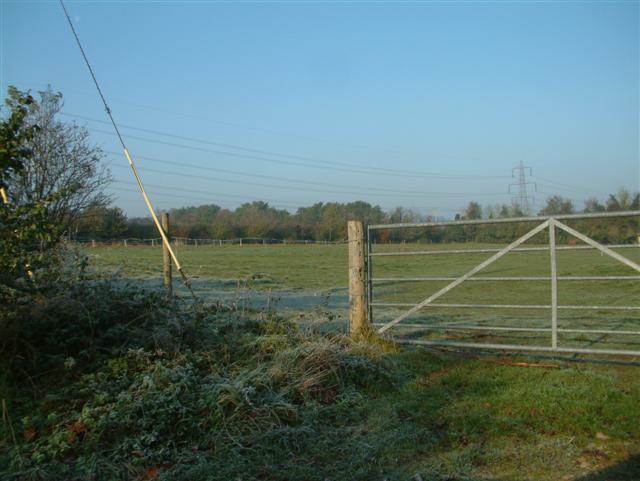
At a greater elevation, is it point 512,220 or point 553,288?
point 512,220

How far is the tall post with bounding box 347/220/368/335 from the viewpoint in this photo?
7609 millimetres

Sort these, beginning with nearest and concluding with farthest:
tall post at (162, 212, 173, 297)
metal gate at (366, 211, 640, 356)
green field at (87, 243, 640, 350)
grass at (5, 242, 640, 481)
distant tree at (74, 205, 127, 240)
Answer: grass at (5, 242, 640, 481), metal gate at (366, 211, 640, 356), tall post at (162, 212, 173, 297), green field at (87, 243, 640, 350), distant tree at (74, 205, 127, 240)

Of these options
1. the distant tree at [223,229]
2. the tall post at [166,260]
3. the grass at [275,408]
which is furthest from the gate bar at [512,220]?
the distant tree at [223,229]

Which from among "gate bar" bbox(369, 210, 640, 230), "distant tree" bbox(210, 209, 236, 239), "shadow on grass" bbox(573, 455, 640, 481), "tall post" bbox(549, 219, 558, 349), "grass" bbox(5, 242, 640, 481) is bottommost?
"shadow on grass" bbox(573, 455, 640, 481)

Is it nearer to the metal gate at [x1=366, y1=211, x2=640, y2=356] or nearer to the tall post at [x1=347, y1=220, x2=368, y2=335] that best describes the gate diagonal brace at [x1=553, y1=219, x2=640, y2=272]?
the metal gate at [x1=366, y1=211, x2=640, y2=356]

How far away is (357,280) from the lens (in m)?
7.70

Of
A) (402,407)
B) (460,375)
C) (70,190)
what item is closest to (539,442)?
(402,407)

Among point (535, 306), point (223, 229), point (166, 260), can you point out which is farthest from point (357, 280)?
point (223, 229)

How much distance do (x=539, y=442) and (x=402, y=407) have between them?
129 centimetres

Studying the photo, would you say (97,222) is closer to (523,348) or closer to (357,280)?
(357,280)

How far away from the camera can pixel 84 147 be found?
10633 mm

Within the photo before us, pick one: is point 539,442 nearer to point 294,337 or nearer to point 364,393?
point 364,393

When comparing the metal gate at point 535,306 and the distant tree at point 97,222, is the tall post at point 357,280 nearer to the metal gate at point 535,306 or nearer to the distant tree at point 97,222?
the metal gate at point 535,306

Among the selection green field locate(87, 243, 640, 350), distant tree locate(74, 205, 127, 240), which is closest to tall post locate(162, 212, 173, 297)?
green field locate(87, 243, 640, 350)
